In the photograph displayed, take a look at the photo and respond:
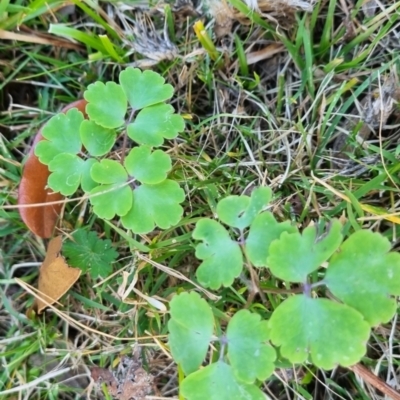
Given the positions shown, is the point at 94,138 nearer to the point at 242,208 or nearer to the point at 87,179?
the point at 87,179

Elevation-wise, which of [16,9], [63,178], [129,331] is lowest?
[129,331]

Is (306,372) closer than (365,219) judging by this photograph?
No

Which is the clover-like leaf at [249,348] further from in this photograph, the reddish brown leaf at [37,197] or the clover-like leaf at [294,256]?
the reddish brown leaf at [37,197]

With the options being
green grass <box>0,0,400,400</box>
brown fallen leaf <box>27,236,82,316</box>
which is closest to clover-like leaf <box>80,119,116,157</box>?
green grass <box>0,0,400,400</box>

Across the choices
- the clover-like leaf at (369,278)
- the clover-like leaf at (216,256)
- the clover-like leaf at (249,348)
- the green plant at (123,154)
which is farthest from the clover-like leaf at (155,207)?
the clover-like leaf at (369,278)

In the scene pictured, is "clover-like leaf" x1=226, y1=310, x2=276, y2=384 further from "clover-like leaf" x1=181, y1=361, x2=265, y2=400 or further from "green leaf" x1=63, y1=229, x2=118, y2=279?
"green leaf" x1=63, y1=229, x2=118, y2=279

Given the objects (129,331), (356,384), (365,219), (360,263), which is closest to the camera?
(360,263)

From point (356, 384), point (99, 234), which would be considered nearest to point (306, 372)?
point (356, 384)

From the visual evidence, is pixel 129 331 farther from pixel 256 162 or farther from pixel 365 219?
pixel 365 219

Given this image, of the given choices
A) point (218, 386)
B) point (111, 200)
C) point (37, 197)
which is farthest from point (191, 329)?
point (37, 197)
